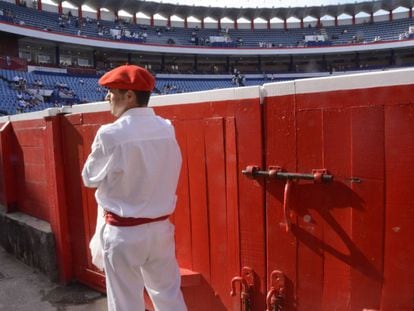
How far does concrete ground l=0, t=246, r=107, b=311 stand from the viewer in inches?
127

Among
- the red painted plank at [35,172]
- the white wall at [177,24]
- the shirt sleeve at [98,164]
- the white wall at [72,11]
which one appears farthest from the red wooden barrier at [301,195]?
the white wall at [177,24]

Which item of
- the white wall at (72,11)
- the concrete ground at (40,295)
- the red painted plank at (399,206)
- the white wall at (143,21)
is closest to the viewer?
the red painted plank at (399,206)

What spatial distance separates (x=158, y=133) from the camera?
2012mm

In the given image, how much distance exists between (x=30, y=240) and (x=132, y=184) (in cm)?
264

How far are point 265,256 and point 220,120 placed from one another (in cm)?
A: 79

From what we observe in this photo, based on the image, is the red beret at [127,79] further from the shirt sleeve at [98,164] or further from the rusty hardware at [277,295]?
the rusty hardware at [277,295]

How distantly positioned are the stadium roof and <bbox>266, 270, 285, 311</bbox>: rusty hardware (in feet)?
117

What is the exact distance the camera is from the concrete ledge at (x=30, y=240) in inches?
146

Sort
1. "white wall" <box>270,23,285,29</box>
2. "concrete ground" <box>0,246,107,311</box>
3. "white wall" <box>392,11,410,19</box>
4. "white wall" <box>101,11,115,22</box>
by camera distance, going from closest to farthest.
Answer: "concrete ground" <box>0,246,107,311</box>, "white wall" <box>101,11,115,22</box>, "white wall" <box>392,11,410,19</box>, "white wall" <box>270,23,285,29</box>

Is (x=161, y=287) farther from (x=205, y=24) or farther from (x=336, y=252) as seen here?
(x=205, y=24)

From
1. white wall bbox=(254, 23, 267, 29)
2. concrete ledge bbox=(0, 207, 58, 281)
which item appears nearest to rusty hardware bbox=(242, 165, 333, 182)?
concrete ledge bbox=(0, 207, 58, 281)

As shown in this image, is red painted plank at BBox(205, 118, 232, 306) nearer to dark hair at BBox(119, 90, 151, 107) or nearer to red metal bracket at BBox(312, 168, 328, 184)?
dark hair at BBox(119, 90, 151, 107)

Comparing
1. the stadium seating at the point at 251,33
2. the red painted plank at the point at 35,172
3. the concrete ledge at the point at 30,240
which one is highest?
the stadium seating at the point at 251,33

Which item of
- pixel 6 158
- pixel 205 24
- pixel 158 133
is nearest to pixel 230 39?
pixel 205 24
